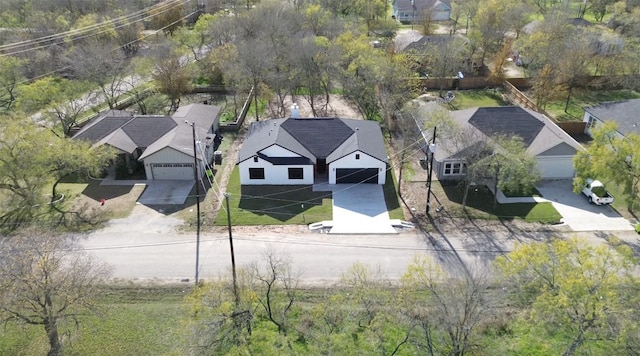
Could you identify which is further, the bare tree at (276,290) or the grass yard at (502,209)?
the grass yard at (502,209)

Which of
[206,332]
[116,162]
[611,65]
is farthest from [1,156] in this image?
[611,65]

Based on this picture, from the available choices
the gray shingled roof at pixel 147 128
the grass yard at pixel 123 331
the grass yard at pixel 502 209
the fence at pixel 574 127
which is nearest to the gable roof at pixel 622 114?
the fence at pixel 574 127

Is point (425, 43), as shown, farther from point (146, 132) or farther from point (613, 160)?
point (146, 132)

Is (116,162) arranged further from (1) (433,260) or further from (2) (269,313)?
(1) (433,260)

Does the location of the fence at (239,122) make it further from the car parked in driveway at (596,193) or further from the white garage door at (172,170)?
the car parked in driveway at (596,193)

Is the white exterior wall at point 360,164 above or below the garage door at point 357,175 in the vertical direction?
above

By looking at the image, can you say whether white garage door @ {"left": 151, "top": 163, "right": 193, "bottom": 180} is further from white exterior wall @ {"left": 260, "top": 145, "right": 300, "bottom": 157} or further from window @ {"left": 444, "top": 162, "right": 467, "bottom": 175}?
window @ {"left": 444, "top": 162, "right": 467, "bottom": 175}
